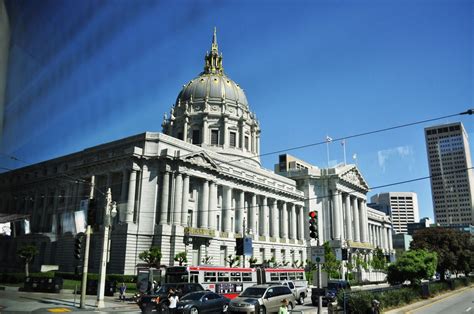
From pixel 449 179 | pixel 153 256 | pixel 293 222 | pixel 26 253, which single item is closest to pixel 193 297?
pixel 153 256

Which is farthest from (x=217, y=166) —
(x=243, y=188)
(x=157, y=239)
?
(x=157, y=239)

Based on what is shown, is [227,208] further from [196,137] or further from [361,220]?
[361,220]

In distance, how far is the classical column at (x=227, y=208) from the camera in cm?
7150

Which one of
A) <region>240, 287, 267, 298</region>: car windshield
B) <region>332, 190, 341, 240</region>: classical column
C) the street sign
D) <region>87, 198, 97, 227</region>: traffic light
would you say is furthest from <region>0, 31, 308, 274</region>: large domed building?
the street sign

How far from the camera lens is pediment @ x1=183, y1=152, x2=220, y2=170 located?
211 feet

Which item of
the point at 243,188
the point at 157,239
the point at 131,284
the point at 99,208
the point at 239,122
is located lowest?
the point at 131,284

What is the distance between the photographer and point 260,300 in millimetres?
24406

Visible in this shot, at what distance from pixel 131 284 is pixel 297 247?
51929 mm

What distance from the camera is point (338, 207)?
99188 millimetres

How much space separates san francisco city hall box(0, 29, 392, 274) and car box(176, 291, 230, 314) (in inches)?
447

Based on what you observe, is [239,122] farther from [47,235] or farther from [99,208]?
[47,235]

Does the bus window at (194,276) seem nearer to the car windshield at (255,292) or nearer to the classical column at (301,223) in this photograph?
the car windshield at (255,292)

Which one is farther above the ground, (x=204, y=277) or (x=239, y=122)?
(x=239, y=122)

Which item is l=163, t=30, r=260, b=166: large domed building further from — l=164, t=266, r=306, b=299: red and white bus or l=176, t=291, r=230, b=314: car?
l=176, t=291, r=230, b=314: car
